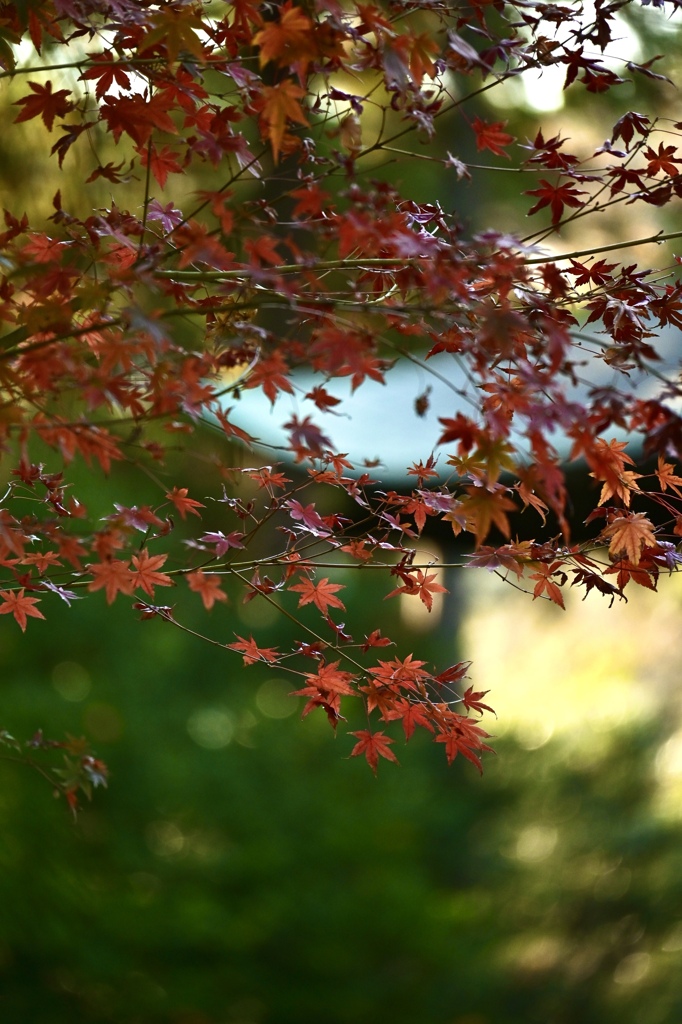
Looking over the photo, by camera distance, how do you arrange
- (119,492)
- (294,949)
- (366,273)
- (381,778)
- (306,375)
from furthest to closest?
(119,492) → (306,375) → (381,778) → (294,949) → (366,273)

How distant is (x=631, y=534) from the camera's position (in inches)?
42.8

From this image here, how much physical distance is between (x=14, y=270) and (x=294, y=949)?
2578mm

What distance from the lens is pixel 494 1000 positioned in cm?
355

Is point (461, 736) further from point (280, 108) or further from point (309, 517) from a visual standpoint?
point (280, 108)

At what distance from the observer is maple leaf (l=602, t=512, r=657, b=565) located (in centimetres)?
108

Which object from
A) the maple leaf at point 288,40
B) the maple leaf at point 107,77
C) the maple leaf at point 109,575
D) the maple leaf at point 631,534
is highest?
the maple leaf at point 107,77

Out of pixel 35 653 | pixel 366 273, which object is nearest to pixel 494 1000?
pixel 35 653

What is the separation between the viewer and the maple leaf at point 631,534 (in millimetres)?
1084

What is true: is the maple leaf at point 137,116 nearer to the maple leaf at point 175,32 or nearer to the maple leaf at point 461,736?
the maple leaf at point 175,32

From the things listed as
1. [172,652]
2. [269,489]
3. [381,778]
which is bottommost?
[269,489]

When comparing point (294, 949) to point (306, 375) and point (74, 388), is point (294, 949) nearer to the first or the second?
point (306, 375)

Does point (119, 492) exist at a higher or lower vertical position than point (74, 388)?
higher

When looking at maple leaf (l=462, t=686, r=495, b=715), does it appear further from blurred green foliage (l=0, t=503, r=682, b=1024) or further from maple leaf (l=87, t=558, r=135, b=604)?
blurred green foliage (l=0, t=503, r=682, b=1024)

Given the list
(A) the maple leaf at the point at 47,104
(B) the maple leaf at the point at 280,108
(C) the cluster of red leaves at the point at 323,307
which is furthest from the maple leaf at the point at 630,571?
(A) the maple leaf at the point at 47,104
